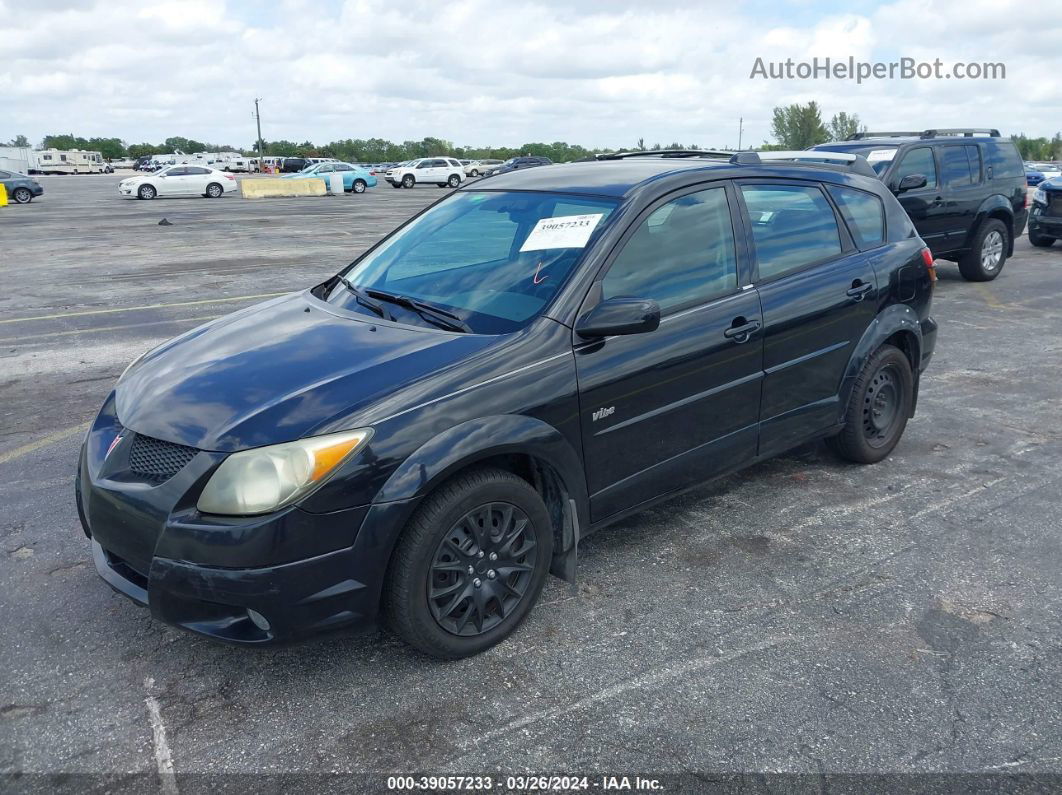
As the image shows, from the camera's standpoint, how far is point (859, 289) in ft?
15.7

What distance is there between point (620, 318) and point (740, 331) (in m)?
0.91

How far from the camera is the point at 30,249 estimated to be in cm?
1716

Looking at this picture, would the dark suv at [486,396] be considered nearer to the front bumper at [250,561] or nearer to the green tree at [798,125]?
the front bumper at [250,561]

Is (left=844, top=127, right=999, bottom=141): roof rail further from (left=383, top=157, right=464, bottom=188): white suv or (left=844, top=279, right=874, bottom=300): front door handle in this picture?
(left=383, top=157, right=464, bottom=188): white suv

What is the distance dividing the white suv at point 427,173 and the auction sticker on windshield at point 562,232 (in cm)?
4693

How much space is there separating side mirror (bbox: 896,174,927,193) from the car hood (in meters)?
8.83

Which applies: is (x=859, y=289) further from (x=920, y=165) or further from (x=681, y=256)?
(x=920, y=165)

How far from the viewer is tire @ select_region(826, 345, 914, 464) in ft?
16.2

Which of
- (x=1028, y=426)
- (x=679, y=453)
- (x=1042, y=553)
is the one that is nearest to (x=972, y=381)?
(x=1028, y=426)

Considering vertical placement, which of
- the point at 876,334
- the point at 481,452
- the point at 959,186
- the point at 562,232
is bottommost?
the point at 481,452

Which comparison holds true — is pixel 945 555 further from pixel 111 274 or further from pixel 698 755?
pixel 111 274

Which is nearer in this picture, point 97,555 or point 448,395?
point 448,395

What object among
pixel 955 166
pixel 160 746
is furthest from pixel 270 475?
pixel 955 166

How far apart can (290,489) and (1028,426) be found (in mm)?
5154
